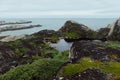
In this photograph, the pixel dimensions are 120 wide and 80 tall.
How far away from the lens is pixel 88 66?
16.8 metres

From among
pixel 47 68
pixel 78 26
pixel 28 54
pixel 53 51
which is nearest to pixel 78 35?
pixel 78 26

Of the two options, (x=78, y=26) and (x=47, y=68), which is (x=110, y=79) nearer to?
(x=47, y=68)

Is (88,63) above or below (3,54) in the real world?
above

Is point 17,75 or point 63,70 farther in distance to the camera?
point 17,75

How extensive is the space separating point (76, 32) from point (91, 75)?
117ft

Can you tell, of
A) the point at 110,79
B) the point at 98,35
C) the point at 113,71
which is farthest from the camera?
the point at 98,35

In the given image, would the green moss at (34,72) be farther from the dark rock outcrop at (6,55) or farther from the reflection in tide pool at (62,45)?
the reflection in tide pool at (62,45)

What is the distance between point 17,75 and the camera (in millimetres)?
17281

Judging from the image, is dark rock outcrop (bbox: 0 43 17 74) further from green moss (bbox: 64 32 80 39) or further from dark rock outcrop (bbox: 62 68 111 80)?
green moss (bbox: 64 32 80 39)

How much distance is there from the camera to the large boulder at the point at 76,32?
4966cm

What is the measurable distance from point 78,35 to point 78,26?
2.36 m

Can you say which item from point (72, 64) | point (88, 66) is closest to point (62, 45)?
point (72, 64)

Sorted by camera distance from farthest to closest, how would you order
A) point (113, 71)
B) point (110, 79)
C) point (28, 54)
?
point (28, 54)
point (113, 71)
point (110, 79)

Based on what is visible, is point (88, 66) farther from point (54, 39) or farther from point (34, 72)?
point (54, 39)
